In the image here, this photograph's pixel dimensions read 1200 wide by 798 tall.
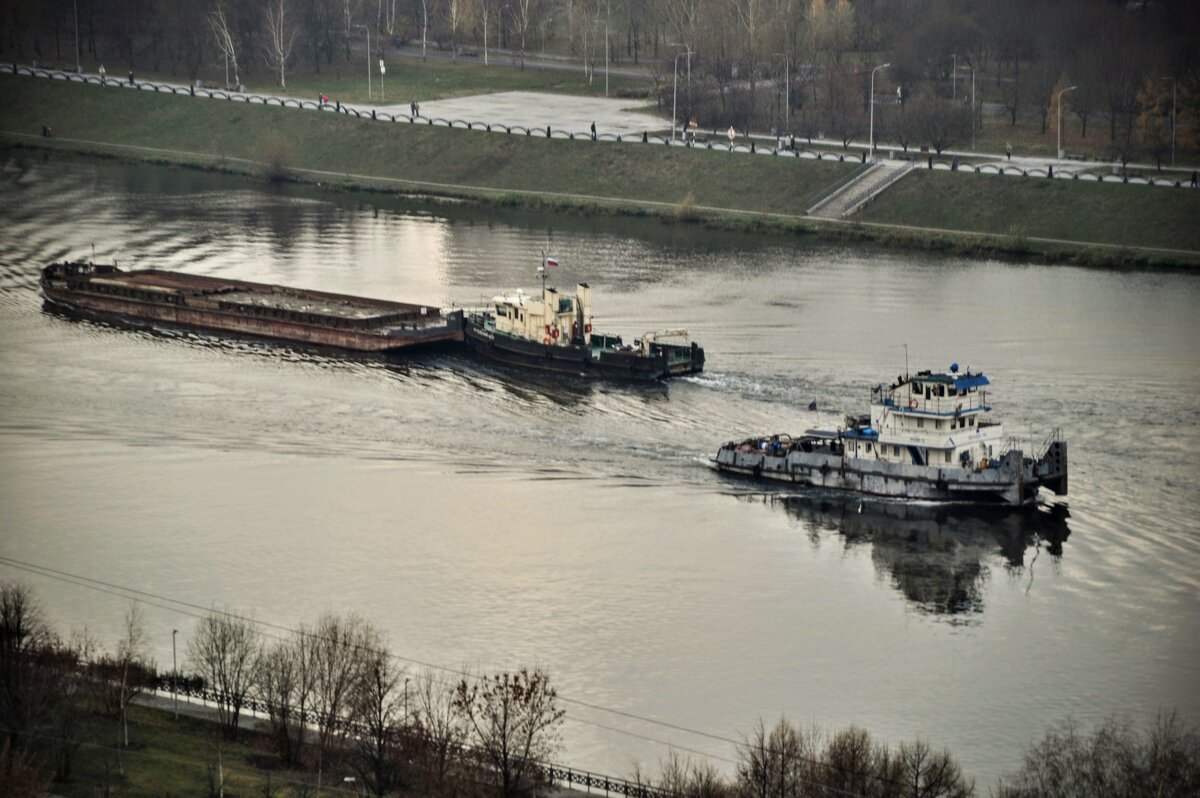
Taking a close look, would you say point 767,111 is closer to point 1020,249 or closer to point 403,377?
point 1020,249

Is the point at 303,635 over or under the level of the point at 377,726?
over

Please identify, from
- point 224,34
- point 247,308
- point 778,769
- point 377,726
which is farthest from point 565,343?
point 224,34

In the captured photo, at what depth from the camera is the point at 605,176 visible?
439 ft

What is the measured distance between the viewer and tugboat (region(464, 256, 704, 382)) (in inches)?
3250

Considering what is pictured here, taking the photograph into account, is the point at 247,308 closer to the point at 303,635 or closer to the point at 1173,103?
the point at 303,635

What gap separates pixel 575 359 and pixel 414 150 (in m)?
61.0

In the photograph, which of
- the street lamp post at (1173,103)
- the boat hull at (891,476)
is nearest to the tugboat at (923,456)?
the boat hull at (891,476)

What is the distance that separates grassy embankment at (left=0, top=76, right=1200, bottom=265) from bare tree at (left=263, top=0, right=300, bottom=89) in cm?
1204

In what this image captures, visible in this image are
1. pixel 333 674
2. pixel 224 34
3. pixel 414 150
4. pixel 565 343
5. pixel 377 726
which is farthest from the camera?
pixel 224 34

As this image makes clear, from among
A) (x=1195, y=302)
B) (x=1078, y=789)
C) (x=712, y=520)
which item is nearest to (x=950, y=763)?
(x=1078, y=789)

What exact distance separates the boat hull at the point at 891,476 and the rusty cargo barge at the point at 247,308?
24.5m

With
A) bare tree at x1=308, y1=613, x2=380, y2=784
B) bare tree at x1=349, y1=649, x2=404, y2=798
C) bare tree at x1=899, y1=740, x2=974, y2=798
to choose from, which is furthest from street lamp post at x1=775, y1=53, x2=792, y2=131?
bare tree at x1=899, y1=740, x2=974, y2=798

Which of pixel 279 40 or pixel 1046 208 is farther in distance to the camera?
pixel 279 40

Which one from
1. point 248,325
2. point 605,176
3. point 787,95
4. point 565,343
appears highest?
point 787,95
